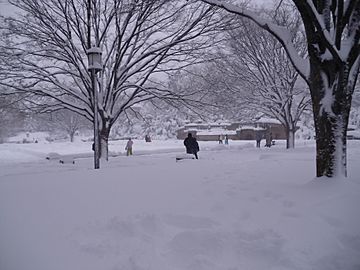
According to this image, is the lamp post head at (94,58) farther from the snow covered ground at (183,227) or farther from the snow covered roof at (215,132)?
the snow covered roof at (215,132)

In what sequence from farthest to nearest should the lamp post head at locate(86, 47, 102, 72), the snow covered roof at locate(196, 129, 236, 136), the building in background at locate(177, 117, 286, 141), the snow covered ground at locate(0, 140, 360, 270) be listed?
the snow covered roof at locate(196, 129, 236, 136) → the building in background at locate(177, 117, 286, 141) → the lamp post head at locate(86, 47, 102, 72) → the snow covered ground at locate(0, 140, 360, 270)

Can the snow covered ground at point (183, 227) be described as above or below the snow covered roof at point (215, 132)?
below

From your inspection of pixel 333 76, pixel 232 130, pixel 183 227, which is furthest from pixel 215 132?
pixel 183 227

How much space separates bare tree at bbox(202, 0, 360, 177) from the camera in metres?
4.73

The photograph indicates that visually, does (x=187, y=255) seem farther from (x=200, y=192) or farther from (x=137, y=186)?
(x=137, y=186)

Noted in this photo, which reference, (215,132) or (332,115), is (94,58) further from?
(215,132)

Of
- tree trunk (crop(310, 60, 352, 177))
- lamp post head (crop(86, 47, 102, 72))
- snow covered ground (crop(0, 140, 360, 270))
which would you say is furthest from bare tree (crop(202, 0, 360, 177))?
lamp post head (crop(86, 47, 102, 72))

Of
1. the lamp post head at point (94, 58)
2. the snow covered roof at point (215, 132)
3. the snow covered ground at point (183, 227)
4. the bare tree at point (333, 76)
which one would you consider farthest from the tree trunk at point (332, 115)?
the snow covered roof at point (215, 132)

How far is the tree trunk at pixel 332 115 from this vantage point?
15.5 ft

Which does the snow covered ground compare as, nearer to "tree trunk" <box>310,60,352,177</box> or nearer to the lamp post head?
"tree trunk" <box>310,60,352,177</box>

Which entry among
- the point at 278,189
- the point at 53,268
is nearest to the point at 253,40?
the point at 278,189

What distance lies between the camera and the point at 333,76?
4.83 meters

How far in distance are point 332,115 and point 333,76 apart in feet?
2.20

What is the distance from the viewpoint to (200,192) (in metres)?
4.90
